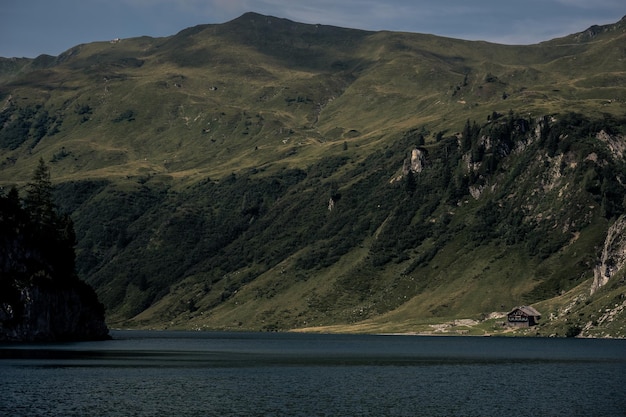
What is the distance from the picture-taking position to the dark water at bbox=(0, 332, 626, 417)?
85375 mm

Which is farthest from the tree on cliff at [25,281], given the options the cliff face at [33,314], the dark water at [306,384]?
the dark water at [306,384]

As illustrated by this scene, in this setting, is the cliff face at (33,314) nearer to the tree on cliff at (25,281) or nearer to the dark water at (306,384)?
the tree on cliff at (25,281)

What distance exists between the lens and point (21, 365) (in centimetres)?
12875

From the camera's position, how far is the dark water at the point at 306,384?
280ft

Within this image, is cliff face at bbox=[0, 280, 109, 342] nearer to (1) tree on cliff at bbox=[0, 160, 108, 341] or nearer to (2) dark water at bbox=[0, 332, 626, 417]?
(1) tree on cliff at bbox=[0, 160, 108, 341]

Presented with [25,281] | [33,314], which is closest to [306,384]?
[25,281]

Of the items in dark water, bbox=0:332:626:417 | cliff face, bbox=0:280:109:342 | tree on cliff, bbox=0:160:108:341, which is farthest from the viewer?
cliff face, bbox=0:280:109:342

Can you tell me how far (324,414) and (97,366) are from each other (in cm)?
6429

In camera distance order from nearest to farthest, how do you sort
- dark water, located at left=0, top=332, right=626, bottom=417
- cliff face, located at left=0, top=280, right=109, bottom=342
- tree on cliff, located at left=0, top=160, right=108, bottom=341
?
1. dark water, located at left=0, top=332, right=626, bottom=417
2. tree on cliff, located at left=0, top=160, right=108, bottom=341
3. cliff face, located at left=0, top=280, right=109, bottom=342

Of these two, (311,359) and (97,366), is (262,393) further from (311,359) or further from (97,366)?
(311,359)

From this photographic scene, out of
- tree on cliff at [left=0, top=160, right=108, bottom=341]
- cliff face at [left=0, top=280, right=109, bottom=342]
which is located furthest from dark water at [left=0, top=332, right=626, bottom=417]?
tree on cliff at [left=0, top=160, right=108, bottom=341]

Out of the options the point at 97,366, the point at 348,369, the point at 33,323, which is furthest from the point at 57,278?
the point at 348,369

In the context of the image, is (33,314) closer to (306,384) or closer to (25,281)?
(25,281)

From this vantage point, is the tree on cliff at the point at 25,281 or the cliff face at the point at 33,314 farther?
the cliff face at the point at 33,314
